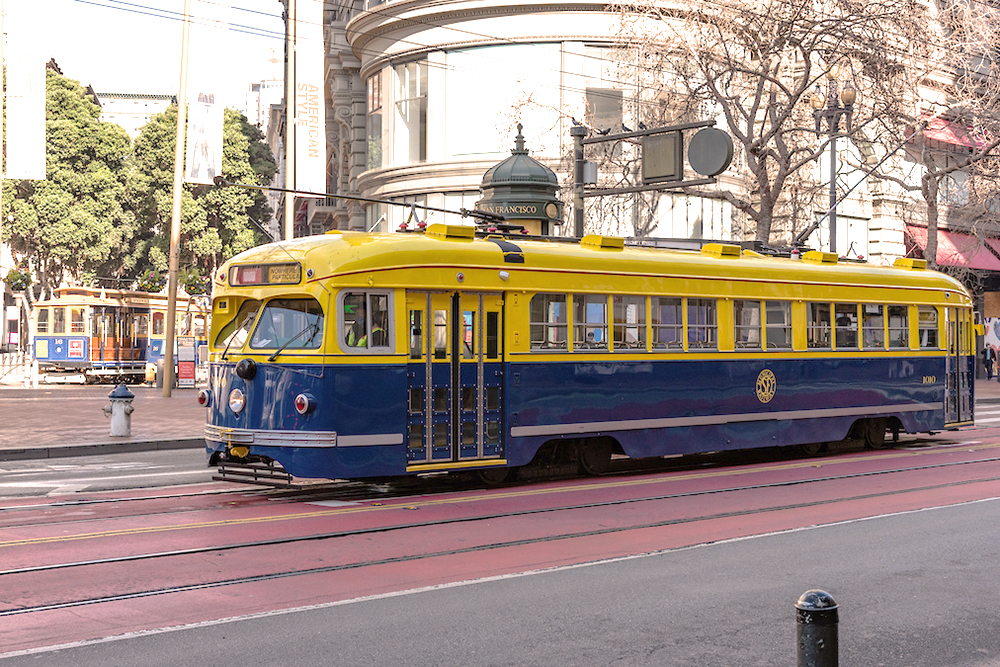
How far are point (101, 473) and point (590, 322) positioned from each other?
260 inches

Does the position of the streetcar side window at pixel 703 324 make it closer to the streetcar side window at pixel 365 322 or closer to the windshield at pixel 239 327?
the streetcar side window at pixel 365 322

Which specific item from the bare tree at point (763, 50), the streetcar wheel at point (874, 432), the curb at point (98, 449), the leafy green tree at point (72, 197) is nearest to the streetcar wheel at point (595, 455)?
the streetcar wheel at point (874, 432)

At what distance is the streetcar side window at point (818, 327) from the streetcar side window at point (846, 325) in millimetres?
215

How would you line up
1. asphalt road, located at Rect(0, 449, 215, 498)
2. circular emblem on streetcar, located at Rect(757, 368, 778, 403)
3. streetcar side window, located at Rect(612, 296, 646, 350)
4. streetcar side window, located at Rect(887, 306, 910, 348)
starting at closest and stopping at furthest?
1. asphalt road, located at Rect(0, 449, 215, 498)
2. streetcar side window, located at Rect(612, 296, 646, 350)
3. circular emblem on streetcar, located at Rect(757, 368, 778, 403)
4. streetcar side window, located at Rect(887, 306, 910, 348)

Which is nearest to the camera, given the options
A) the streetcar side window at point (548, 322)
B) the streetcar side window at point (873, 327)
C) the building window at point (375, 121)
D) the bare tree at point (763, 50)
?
the streetcar side window at point (548, 322)

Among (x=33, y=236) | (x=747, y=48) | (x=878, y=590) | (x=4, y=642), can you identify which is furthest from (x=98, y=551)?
(x=33, y=236)

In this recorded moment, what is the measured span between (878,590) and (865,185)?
122 feet

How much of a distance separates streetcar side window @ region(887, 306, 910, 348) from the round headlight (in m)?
11.0

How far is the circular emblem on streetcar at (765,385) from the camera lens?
16.5 metres

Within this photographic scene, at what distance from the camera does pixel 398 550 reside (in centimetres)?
966

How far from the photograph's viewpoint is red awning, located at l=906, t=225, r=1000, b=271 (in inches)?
1630

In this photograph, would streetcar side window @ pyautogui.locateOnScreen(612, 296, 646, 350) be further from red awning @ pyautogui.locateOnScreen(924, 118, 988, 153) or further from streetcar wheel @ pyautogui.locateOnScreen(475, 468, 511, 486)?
red awning @ pyautogui.locateOnScreen(924, 118, 988, 153)

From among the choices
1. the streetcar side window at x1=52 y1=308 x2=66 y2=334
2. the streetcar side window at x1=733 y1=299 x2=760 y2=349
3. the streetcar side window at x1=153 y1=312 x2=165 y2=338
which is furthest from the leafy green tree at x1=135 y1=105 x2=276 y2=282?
the streetcar side window at x1=733 y1=299 x2=760 y2=349

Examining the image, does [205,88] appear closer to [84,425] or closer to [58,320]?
[84,425]
